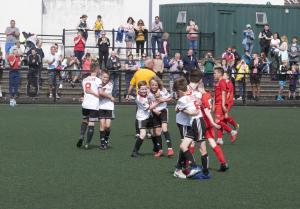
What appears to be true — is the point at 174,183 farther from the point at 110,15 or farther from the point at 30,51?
the point at 110,15

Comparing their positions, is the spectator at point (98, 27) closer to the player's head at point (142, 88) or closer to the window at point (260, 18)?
the window at point (260, 18)

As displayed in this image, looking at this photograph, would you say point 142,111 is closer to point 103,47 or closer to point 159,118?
point 159,118

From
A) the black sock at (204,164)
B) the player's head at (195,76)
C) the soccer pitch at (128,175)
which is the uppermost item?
the player's head at (195,76)

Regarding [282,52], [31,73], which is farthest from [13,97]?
[282,52]

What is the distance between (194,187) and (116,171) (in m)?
1.87

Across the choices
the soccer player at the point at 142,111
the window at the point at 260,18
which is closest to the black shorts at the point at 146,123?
the soccer player at the point at 142,111

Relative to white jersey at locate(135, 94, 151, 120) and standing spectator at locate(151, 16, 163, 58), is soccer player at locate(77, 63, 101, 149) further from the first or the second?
standing spectator at locate(151, 16, 163, 58)

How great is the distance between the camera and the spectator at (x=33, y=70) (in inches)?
1241

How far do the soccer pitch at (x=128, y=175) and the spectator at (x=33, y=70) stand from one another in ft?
31.2

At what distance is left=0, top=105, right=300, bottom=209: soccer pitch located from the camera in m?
11.2

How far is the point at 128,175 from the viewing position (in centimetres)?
1357

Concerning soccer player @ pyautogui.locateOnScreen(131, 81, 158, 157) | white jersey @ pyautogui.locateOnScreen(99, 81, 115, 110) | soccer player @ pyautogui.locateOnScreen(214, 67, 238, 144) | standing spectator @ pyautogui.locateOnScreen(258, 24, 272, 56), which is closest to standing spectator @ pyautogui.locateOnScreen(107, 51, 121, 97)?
standing spectator @ pyautogui.locateOnScreen(258, 24, 272, 56)

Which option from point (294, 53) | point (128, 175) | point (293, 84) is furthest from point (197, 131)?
point (294, 53)

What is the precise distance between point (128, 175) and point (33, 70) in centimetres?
1850
